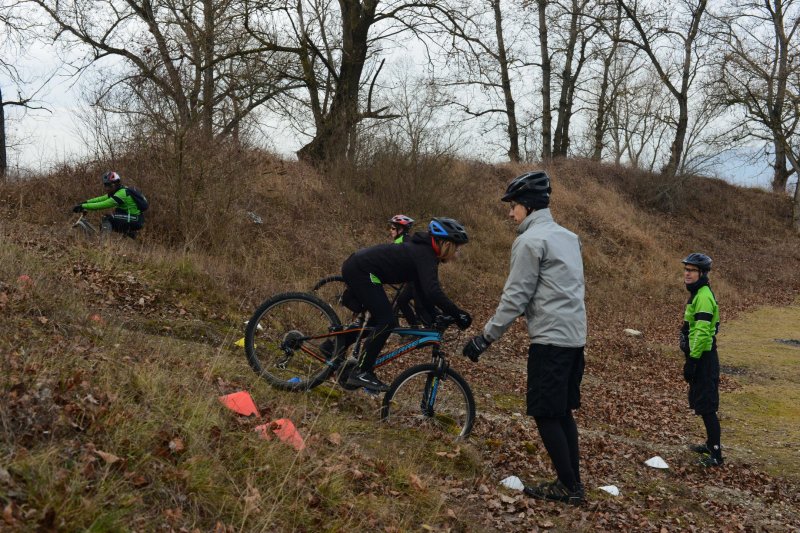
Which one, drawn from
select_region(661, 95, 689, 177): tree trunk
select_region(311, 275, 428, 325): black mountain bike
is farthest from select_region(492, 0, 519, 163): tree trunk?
select_region(311, 275, 428, 325): black mountain bike

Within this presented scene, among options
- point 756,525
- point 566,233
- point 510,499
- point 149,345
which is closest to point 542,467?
point 510,499

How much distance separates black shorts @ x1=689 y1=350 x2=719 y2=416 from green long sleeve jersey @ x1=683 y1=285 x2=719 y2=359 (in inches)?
4.9

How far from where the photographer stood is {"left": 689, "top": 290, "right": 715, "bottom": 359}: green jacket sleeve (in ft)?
21.9

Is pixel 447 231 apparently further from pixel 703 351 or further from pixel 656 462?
pixel 656 462

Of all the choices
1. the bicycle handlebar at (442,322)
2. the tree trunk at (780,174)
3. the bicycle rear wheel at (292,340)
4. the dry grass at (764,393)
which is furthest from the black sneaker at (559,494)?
the tree trunk at (780,174)

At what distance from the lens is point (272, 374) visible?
623 cm

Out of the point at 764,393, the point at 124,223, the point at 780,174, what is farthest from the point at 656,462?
the point at 780,174

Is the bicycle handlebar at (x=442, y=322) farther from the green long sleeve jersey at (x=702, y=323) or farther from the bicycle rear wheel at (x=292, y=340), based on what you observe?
the green long sleeve jersey at (x=702, y=323)

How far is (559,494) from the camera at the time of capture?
15.9ft

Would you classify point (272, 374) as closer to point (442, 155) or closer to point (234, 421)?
point (234, 421)

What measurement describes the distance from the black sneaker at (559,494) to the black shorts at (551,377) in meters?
0.63

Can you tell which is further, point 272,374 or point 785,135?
point 785,135

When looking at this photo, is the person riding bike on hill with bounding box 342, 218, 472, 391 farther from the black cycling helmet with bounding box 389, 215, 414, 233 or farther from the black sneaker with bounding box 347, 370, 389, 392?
the black cycling helmet with bounding box 389, 215, 414, 233

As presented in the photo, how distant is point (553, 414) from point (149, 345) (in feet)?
11.7
